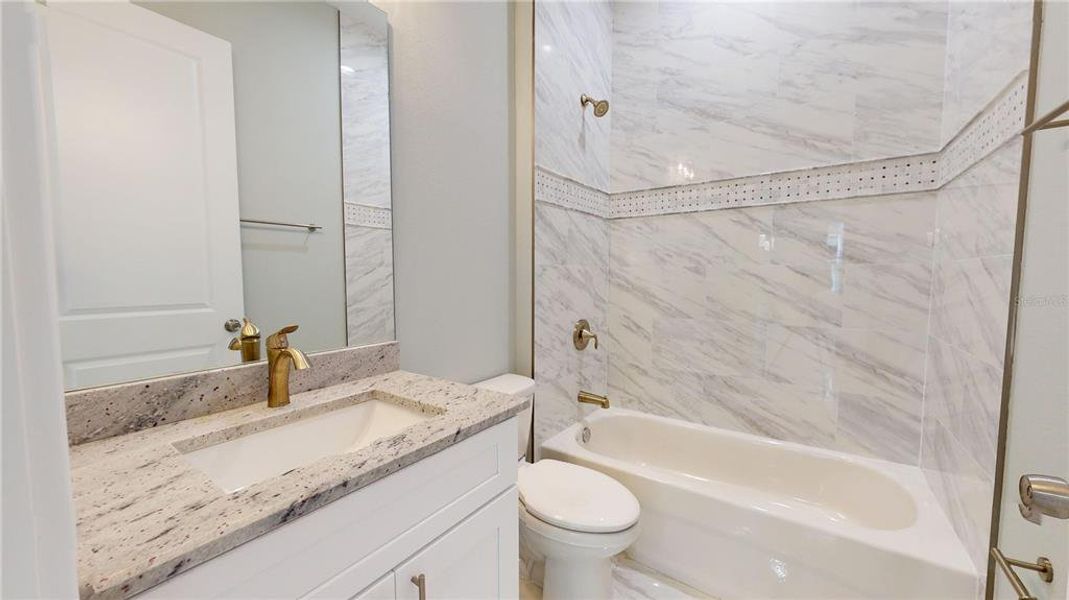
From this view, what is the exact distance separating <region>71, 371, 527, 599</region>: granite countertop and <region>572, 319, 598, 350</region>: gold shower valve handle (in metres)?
1.15

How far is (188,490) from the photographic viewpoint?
0.60 meters

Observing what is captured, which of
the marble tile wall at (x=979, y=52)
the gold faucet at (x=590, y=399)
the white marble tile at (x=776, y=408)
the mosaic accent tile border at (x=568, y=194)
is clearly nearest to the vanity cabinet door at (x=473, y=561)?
the gold faucet at (x=590, y=399)

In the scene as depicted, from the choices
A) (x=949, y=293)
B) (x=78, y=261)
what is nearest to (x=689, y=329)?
(x=949, y=293)

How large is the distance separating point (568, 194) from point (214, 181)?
1398 mm

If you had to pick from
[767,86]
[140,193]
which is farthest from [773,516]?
[140,193]

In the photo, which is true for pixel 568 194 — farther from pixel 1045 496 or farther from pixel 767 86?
pixel 1045 496

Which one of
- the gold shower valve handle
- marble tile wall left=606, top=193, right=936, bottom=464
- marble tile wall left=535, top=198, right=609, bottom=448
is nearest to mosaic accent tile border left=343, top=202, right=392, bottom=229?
marble tile wall left=535, top=198, right=609, bottom=448

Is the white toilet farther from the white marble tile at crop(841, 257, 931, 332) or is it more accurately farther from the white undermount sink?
the white marble tile at crop(841, 257, 931, 332)

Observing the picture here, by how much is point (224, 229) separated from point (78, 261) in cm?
24

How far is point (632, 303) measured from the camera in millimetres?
2332

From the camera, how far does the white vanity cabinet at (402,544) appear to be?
54 cm

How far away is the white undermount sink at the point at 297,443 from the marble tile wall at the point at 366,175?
25 cm

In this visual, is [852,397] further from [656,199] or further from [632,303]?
[656,199]

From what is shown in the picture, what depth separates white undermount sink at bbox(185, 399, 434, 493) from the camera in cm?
82
